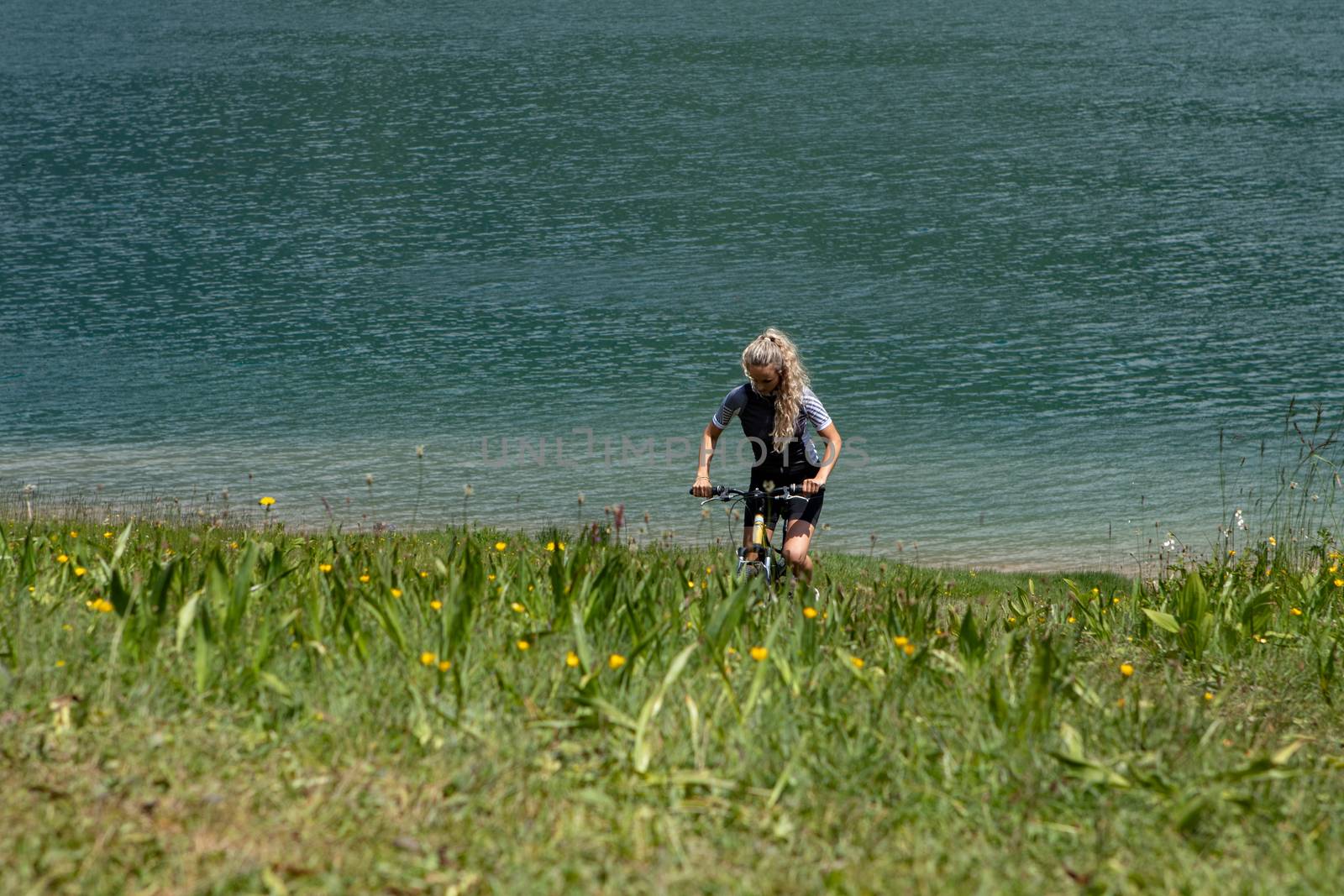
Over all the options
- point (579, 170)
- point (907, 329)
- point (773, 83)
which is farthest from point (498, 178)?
point (907, 329)

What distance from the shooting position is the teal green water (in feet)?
62.9

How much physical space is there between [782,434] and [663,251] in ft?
111

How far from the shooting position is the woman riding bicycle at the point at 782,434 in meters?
7.76

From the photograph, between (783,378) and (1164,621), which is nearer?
(1164,621)

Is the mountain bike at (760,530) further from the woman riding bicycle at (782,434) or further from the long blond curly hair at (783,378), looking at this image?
the long blond curly hair at (783,378)

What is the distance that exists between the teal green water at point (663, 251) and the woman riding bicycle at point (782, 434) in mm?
6085

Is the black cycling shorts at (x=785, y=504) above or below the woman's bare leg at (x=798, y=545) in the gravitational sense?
above

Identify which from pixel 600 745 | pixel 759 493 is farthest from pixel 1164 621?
pixel 600 745

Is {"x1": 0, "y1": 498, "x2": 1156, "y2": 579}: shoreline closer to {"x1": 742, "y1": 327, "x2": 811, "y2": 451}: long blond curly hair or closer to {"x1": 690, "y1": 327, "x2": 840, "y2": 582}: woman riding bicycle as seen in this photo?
{"x1": 690, "y1": 327, "x2": 840, "y2": 582}: woman riding bicycle

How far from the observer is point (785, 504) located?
8086 mm

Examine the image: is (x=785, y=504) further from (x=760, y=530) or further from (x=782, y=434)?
(x=760, y=530)

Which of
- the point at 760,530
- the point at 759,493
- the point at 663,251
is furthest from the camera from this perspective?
the point at 663,251

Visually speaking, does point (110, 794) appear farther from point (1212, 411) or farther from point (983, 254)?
point (983, 254)

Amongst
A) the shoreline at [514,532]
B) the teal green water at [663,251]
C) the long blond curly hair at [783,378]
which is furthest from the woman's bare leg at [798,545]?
the teal green water at [663,251]
